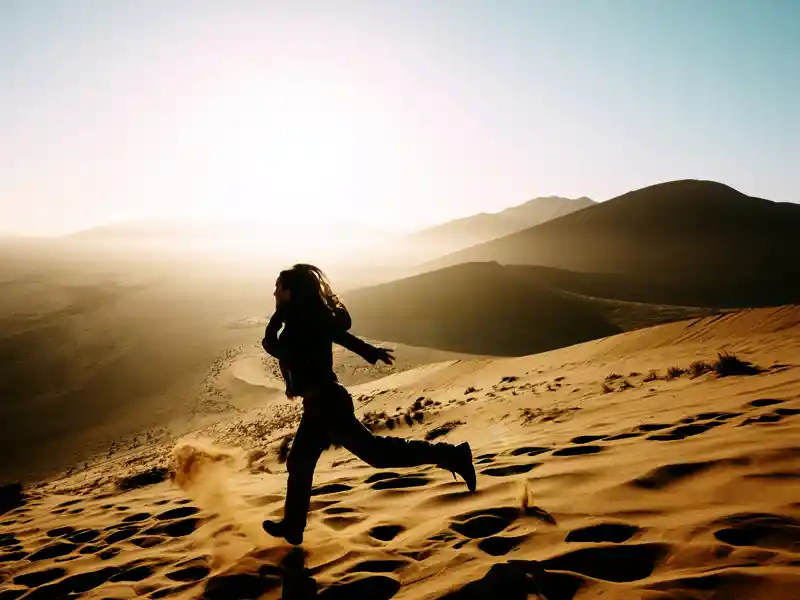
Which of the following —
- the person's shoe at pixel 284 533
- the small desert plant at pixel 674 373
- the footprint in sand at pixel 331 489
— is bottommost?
the small desert plant at pixel 674 373

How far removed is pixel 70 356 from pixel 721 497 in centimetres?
3679

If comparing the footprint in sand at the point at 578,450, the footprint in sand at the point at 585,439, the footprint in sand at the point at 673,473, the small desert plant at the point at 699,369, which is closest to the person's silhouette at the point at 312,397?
the footprint in sand at the point at 673,473

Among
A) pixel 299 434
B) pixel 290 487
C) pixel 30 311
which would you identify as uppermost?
pixel 30 311

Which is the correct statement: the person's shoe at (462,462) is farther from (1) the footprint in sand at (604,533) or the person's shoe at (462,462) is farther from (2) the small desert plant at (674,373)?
(2) the small desert plant at (674,373)

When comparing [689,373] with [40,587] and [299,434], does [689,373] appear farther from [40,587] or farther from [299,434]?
[40,587]

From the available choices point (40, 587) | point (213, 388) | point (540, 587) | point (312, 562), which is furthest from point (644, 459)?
point (213, 388)

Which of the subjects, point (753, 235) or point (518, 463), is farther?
point (753, 235)

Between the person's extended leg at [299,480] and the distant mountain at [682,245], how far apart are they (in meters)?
44.7

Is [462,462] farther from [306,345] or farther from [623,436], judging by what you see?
[623,436]

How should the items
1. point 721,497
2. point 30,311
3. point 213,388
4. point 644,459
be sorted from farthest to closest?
point 30,311 → point 213,388 → point 644,459 → point 721,497

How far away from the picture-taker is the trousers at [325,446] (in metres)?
3.21

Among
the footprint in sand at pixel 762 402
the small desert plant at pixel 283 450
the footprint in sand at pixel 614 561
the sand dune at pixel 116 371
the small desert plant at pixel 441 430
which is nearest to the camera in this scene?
the footprint in sand at pixel 614 561

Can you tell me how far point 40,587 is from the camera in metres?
3.41

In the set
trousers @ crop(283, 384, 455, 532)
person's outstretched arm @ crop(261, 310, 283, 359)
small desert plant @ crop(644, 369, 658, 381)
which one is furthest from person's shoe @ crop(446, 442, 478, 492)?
small desert plant @ crop(644, 369, 658, 381)
